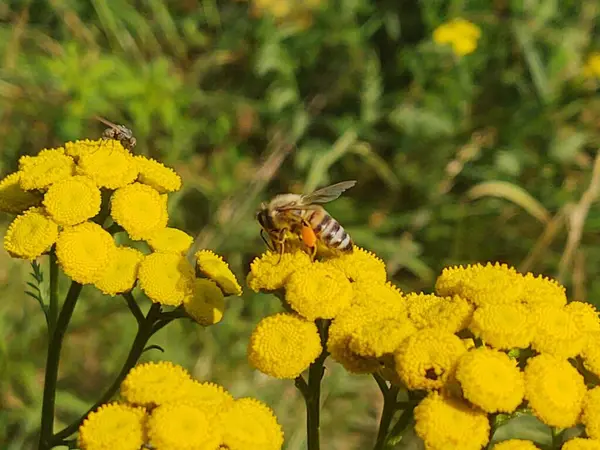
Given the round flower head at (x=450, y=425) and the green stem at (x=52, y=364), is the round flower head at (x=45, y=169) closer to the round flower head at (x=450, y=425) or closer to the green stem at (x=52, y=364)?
→ the green stem at (x=52, y=364)

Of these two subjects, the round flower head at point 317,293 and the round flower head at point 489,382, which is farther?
the round flower head at point 317,293

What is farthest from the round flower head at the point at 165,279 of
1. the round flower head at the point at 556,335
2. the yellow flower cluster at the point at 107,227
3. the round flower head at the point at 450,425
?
the round flower head at the point at 556,335

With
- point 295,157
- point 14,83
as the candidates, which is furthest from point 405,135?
point 14,83

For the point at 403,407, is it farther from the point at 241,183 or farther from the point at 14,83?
the point at 14,83

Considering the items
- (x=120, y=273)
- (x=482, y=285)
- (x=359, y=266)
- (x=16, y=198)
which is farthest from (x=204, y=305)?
(x=482, y=285)

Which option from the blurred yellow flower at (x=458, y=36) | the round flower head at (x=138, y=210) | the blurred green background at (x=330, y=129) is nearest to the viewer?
the round flower head at (x=138, y=210)

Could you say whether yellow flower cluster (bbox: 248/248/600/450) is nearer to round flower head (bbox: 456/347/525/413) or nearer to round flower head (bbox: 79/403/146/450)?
round flower head (bbox: 456/347/525/413)

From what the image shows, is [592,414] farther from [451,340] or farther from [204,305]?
[204,305]
